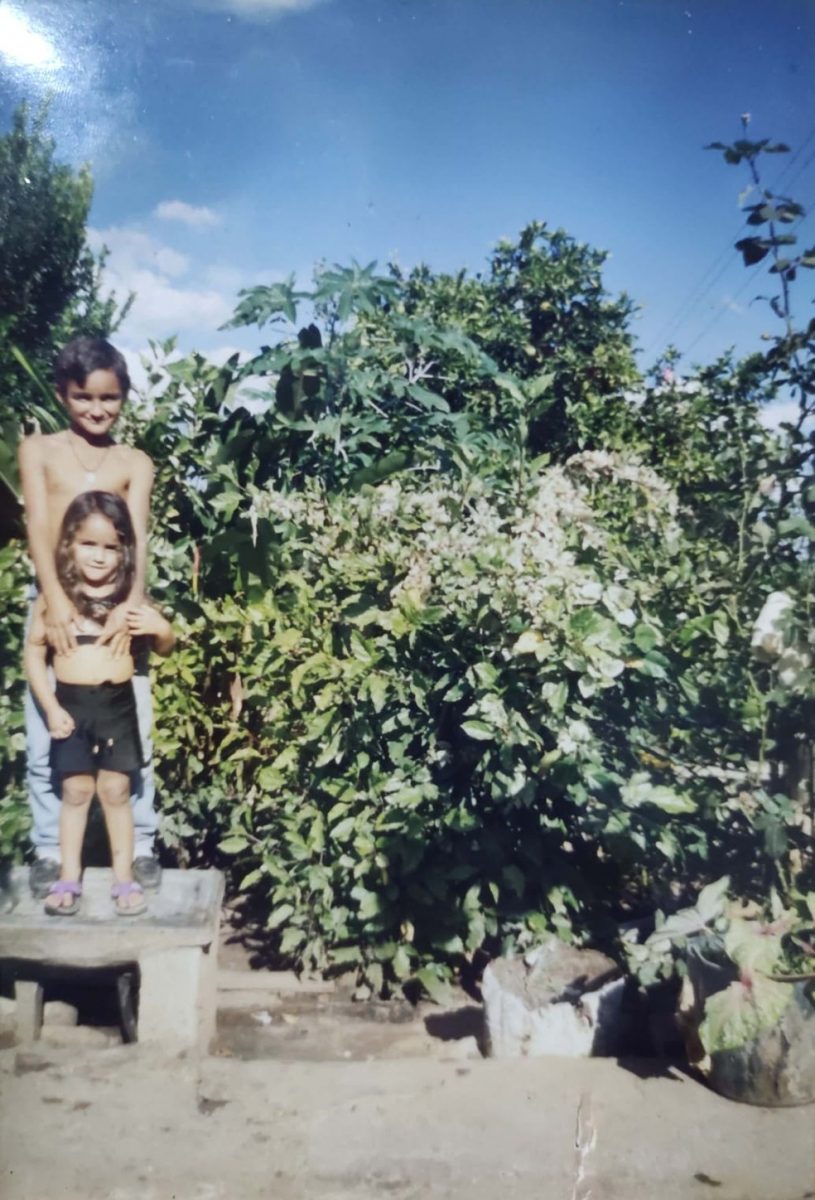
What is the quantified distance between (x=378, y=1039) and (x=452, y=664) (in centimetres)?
127

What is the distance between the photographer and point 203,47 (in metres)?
2.05

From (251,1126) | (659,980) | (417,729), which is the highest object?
(417,729)

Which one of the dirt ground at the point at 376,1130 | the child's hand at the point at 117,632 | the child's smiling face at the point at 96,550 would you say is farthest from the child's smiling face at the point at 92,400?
the dirt ground at the point at 376,1130

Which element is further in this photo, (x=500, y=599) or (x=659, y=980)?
(x=659, y=980)

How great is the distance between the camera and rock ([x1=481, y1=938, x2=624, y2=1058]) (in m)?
2.40

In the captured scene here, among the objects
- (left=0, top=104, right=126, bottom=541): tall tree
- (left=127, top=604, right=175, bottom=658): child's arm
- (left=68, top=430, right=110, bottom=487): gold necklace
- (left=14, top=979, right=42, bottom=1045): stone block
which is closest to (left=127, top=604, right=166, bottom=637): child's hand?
(left=127, top=604, right=175, bottom=658): child's arm

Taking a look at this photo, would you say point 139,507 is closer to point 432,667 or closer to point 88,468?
point 88,468

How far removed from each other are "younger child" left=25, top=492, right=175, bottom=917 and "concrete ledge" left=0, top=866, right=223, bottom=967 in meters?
0.04

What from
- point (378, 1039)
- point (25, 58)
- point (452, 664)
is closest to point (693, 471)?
point (452, 664)

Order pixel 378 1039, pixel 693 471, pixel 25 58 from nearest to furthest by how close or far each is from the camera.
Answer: pixel 25 58, pixel 378 1039, pixel 693 471

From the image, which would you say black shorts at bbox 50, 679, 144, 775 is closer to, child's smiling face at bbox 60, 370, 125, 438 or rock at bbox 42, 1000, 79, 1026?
child's smiling face at bbox 60, 370, 125, 438

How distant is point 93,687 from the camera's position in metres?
2.11

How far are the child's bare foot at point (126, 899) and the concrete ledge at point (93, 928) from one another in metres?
0.02

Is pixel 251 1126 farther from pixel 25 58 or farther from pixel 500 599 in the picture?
pixel 25 58
